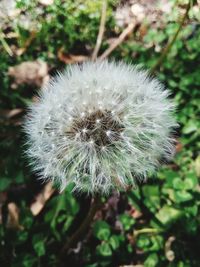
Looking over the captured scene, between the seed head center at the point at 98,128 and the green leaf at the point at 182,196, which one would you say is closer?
the seed head center at the point at 98,128

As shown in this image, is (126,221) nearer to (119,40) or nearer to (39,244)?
(39,244)

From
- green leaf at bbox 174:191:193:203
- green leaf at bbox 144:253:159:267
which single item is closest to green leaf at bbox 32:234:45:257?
green leaf at bbox 144:253:159:267

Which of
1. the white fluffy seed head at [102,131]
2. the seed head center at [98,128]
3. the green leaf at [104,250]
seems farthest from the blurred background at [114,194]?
the seed head center at [98,128]

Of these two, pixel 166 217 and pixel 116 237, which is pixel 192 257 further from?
pixel 116 237

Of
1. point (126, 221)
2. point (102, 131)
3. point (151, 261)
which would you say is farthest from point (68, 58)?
point (102, 131)

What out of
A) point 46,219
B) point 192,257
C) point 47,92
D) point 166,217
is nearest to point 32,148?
point 47,92

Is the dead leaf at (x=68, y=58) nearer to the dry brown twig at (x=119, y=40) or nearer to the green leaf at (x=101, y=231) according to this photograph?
the dry brown twig at (x=119, y=40)
